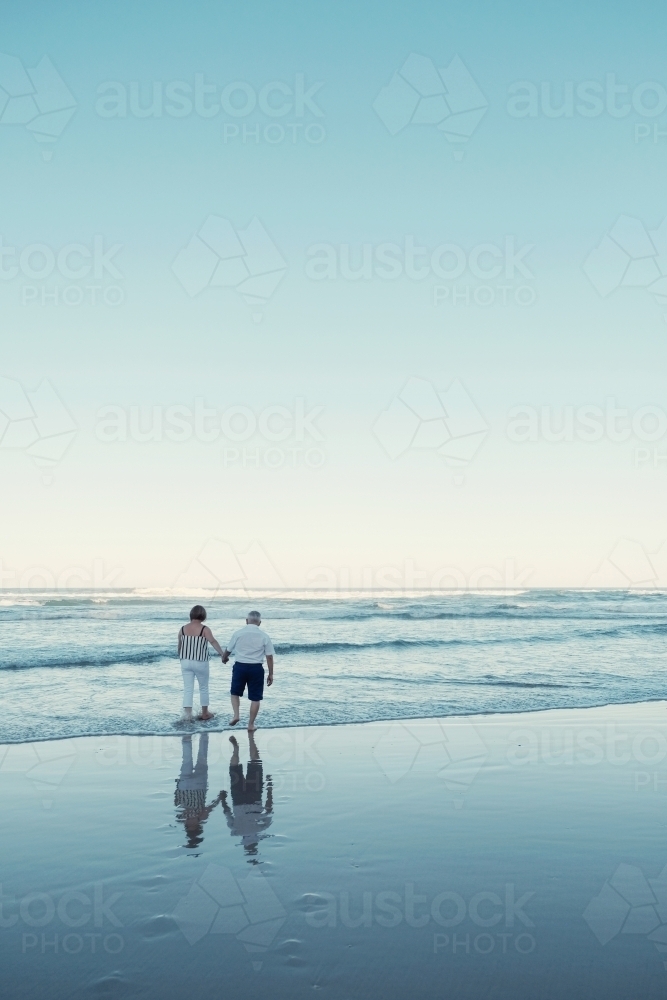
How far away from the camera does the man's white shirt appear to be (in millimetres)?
12039

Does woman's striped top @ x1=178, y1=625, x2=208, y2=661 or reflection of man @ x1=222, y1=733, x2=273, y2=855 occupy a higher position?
woman's striped top @ x1=178, y1=625, x2=208, y2=661

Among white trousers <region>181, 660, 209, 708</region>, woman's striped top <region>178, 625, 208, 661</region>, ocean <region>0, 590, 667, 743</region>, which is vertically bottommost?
ocean <region>0, 590, 667, 743</region>

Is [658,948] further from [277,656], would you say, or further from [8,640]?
[8,640]

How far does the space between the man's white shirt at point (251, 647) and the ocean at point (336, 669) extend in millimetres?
1058

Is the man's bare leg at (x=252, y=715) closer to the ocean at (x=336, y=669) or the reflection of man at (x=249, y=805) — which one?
the ocean at (x=336, y=669)

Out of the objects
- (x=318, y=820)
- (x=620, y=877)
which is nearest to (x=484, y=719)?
(x=318, y=820)

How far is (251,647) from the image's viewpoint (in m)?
12.1

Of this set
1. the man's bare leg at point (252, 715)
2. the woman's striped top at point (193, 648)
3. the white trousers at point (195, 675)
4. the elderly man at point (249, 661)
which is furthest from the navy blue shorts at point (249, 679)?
the woman's striped top at point (193, 648)

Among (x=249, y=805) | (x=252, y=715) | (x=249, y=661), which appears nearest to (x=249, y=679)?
A: (x=249, y=661)

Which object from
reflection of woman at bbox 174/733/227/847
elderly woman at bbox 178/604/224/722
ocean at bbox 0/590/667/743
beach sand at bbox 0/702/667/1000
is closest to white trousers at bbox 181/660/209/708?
elderly woman at bbox 178/604/224/722

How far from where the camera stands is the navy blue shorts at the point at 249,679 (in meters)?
11.8

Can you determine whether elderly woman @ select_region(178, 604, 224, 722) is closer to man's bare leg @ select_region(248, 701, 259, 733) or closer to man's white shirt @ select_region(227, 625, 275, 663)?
man's white shirt @ select_region(227, 625, 275, 663)

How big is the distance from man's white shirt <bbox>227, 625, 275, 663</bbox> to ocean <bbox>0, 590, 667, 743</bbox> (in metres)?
1.06

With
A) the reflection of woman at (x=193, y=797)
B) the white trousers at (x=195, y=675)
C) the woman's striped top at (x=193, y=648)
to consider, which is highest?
the woman's striped top at (x=193, y=648)
